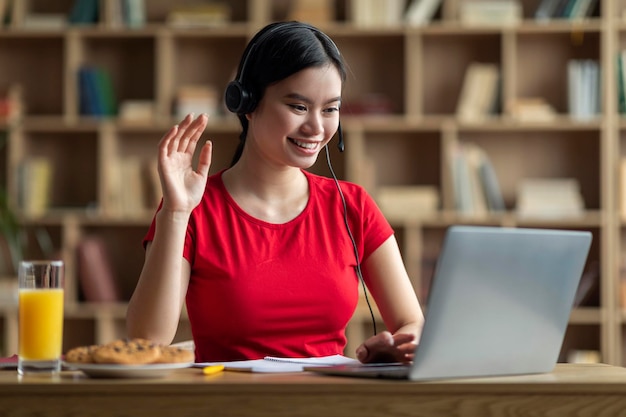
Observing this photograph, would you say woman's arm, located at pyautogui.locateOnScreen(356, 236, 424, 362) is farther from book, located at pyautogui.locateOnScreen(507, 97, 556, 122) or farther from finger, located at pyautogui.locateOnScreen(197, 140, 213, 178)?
book, located at pyautogui.locateOnScreen(507, 97, 556, 122)

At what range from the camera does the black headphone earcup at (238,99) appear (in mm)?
1789

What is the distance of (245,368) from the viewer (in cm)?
133

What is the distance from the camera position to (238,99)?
179 centimetres

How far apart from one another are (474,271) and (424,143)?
3.08 metres

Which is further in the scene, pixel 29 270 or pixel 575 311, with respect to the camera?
pixel 575 311

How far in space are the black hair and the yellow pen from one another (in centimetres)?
62

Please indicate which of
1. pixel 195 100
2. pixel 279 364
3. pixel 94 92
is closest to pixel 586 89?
pixel 195 100


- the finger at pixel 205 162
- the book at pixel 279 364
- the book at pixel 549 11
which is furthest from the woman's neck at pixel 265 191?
the book at pixel 549 11

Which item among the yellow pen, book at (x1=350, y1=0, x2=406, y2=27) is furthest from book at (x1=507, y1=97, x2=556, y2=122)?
the yellow pen

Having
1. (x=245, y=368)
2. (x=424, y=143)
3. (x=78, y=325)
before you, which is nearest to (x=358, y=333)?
(x=424, y=143)

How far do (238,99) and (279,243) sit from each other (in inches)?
10.7

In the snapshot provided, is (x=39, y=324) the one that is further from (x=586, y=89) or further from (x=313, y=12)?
(x=586, y=89)

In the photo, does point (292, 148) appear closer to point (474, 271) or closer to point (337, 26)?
point (474, 271)

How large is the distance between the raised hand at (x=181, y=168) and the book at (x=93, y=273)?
8.60ft
